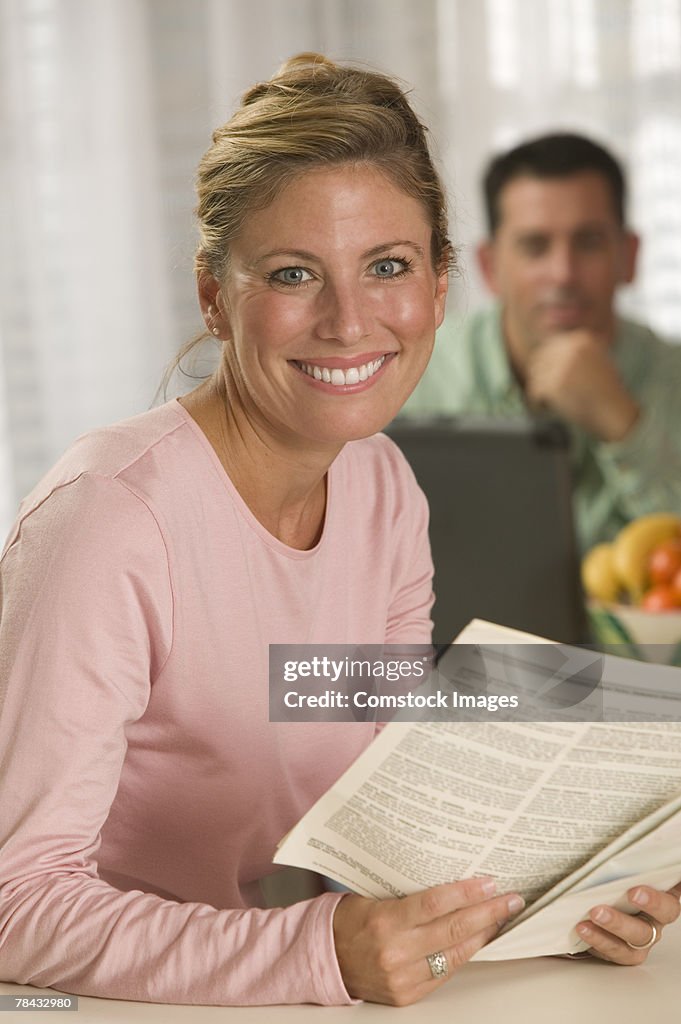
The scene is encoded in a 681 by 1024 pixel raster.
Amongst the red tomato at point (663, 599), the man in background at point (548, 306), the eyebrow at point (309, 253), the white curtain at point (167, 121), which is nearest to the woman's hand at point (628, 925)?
the eyebrow at point (309, 253)

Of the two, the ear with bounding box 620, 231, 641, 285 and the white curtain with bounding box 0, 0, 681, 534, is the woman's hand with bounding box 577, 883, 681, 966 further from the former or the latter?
the white curtain with bounding box 0, 0, 681, 534

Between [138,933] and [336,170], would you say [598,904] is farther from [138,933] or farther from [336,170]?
[336,170]

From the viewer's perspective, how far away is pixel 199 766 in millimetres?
964

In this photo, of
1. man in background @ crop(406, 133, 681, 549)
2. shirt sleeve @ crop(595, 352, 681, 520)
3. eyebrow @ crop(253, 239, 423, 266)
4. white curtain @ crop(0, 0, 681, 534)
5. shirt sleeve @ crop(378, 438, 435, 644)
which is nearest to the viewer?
eyebrow @ crop(253, 239, 423, 266)

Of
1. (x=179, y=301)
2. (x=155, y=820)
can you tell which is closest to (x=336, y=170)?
(x=155, y=820)

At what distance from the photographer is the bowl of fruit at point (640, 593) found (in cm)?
164

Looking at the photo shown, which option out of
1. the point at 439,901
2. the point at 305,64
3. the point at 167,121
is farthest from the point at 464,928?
the point at 167,121

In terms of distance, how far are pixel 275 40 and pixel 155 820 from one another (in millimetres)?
2660

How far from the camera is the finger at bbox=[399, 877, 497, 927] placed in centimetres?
75

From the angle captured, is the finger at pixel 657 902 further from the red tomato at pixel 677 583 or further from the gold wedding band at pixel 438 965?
the red tomato at pixel 677 583

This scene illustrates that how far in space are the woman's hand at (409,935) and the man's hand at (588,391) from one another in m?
1.62

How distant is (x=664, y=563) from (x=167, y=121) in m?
2.05

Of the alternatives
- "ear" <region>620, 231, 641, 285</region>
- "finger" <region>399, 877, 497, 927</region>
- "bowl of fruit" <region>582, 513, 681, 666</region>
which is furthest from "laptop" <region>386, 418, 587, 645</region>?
"ear" <region>620, 231, 641, 285</region>

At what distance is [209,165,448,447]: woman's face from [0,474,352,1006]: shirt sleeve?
16 cm
